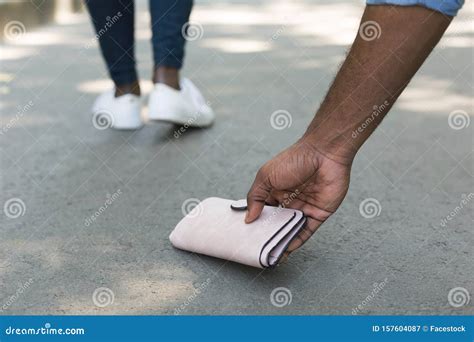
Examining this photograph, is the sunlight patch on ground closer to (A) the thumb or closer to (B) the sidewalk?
(B) the sidewalk

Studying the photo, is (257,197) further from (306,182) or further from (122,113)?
(122,113)

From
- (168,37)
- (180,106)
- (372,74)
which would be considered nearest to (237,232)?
(372,74)

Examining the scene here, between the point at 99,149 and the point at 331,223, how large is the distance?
43.9 inches

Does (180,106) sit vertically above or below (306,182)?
below

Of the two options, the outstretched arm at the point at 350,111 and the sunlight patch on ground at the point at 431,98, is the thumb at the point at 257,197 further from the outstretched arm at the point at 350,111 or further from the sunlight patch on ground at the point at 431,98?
the sunlight patch on ground at the point at 431,98

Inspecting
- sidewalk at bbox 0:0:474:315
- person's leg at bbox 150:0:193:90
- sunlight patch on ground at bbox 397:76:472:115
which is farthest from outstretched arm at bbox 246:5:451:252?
sunlight patch on ground at bbox 397:76:472:115

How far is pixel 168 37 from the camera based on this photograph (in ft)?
10.7

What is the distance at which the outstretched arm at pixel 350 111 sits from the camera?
1983 mm

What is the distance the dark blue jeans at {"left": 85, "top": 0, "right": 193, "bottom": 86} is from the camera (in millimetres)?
3252

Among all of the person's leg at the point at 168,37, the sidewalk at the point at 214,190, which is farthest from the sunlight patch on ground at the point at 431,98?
the person's leg at the point at 168,37

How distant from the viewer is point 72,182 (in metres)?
2.88

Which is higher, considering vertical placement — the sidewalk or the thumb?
the thumb

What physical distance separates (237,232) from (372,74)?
57 cm

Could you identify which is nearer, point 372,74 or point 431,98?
point 372,74
